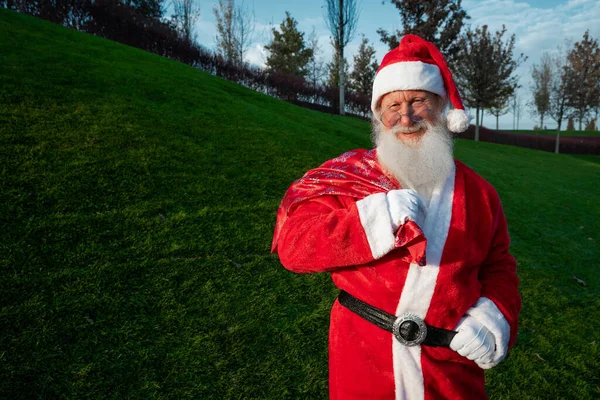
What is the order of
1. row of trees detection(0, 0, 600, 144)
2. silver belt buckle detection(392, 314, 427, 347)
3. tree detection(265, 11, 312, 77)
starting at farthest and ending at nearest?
tree detection(265, 11, 312, 77)
row of trees detection(0, 0, 600, 144)
silver belt buckle detection(392, 314, 427, 347)

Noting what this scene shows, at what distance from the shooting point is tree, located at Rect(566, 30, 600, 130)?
80.7ft

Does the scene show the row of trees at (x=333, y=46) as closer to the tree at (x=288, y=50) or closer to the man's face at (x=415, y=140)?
the tree at (x=288, y=50)

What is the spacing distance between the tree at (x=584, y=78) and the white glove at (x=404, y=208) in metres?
30.7

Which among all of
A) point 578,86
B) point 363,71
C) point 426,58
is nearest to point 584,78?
point 578,86

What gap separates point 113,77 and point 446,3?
20136mm

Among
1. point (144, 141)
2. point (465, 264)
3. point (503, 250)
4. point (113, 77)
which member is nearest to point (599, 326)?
point (503, 250)

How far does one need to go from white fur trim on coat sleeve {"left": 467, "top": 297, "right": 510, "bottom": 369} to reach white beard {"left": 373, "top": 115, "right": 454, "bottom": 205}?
17.6 inches

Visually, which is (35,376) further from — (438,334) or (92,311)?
(438,334)

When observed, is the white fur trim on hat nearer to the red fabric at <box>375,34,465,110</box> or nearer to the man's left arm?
the red fabric at <box>375,34,465,110</box>

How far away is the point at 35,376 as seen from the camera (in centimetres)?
197

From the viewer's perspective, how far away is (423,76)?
1558mm

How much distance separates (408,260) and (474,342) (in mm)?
389

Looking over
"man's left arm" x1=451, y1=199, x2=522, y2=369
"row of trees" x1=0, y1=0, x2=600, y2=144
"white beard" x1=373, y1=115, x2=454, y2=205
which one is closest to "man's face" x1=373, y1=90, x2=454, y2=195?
"white beard" x1=373, y1=115, x2=454, y2=205

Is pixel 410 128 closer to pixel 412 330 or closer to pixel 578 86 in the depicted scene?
pixel 412 330
